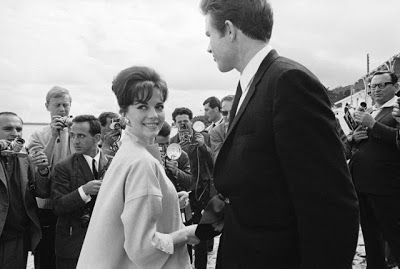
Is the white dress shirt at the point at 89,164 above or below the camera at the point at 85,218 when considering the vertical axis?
above

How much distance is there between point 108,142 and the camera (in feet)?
16.5

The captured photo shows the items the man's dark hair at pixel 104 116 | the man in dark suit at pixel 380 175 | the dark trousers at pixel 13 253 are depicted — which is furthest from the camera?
the man's dark hair at pixel 104 116

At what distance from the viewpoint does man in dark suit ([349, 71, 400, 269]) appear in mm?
4738

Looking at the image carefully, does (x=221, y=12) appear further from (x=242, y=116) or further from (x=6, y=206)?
(x=6, y=206)

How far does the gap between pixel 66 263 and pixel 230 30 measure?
10.1ft

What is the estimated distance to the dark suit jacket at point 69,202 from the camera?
3837 millimetres

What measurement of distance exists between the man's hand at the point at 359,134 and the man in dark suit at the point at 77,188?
3.26 metres

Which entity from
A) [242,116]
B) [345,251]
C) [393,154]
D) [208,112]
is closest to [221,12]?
[242,116]

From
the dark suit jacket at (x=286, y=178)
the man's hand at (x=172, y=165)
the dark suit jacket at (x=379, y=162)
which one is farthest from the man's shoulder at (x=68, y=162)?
the dark suit jacket at (x=379, y=162)

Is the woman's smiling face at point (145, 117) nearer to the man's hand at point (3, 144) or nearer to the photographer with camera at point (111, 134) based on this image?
the photographer with camera at point (111, 134)

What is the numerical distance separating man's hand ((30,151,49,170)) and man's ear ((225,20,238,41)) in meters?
2.93

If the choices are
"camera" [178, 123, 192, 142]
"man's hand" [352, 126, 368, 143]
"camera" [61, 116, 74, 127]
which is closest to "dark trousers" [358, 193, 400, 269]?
"man's hand" [352, 126, 368, 143]

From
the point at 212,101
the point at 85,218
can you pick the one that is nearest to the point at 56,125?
the point at 85,218

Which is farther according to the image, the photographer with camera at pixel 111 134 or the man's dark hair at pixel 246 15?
the photographer with camera at pixel 111 134
